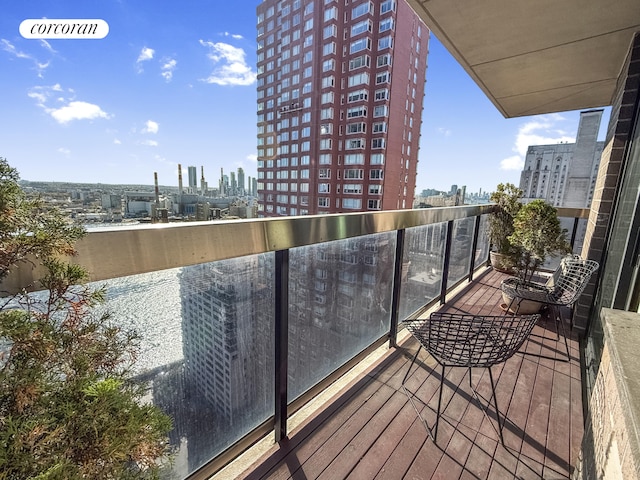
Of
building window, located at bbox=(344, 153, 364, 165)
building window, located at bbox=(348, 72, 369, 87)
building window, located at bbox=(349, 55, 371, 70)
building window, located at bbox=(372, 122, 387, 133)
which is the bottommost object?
building window, located at bbox=(344, 153, 364, 165)

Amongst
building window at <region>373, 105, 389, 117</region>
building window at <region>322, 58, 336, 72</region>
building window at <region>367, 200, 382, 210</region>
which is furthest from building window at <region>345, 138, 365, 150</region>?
building window at <region>322, 58, 336, 72</region>

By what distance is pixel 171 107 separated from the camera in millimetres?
26516

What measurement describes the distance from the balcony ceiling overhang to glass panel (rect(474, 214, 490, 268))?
1585mm

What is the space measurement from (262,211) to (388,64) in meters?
20.1

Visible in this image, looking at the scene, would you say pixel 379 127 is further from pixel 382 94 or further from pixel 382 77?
pixel 382 77

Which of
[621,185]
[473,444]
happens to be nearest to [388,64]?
[621,185]

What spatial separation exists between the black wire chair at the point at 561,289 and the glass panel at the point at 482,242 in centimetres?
122

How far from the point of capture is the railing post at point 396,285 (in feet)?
6.59

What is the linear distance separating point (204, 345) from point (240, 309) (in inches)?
7.2

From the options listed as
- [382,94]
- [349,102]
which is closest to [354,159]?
[349,102]

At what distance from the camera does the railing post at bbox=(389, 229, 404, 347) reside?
2.01 meters

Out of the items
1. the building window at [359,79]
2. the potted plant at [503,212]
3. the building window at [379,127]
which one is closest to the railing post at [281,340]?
the potted plant at [503,212]

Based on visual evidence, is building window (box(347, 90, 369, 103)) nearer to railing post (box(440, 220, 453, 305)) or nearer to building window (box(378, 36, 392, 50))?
building window (box(378, 36, 392, 50))

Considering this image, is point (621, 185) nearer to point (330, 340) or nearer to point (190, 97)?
point (330, 340)
